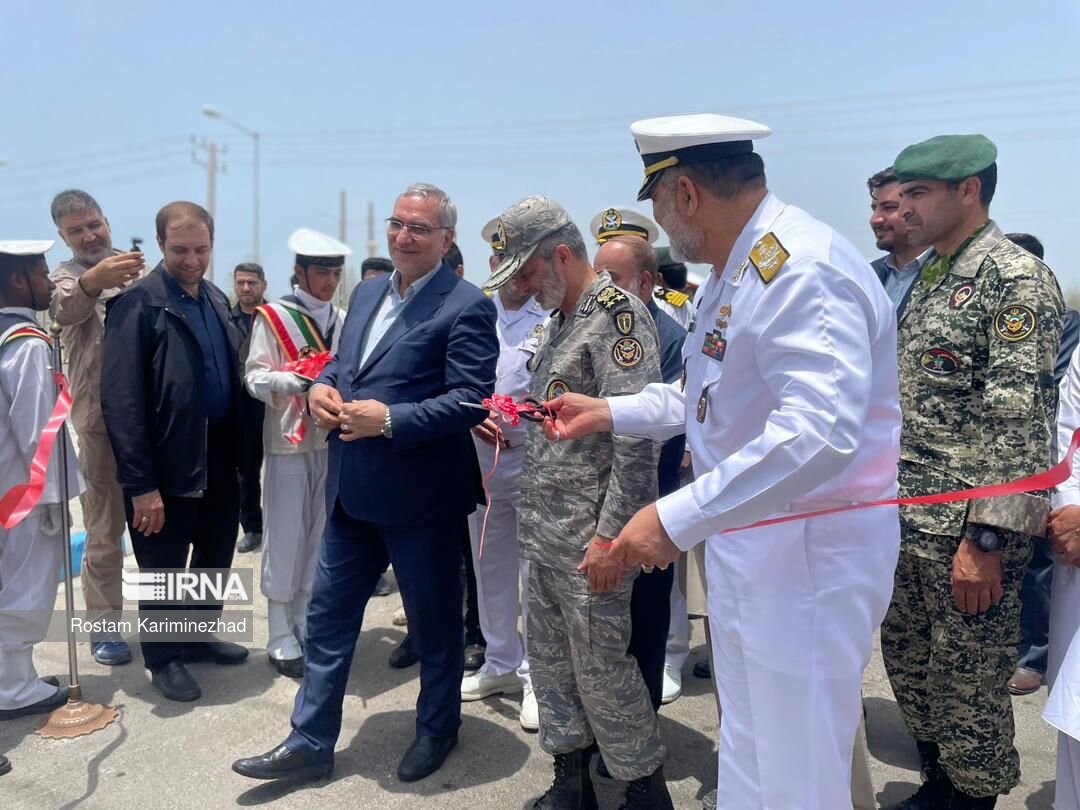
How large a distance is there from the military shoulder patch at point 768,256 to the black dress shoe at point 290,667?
333 centimetres

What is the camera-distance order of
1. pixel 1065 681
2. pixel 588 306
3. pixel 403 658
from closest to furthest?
pixel 1065 681, pixel 588 306, pixel 403 658

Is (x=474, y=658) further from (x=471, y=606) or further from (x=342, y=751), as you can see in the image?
(x=342, y=751)

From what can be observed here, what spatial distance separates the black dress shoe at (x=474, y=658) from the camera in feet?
13.8

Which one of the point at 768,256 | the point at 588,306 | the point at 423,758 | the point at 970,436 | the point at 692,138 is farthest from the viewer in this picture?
the point at 423,758

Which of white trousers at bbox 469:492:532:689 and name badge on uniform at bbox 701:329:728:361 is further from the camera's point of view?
white trousers at bbox 469:492:532:689

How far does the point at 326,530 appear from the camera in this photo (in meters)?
3.22

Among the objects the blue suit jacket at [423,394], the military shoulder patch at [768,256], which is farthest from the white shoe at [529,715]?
the military shoulder patch at [768,256]

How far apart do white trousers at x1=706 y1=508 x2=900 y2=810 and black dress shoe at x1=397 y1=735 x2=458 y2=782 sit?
5.49 ft

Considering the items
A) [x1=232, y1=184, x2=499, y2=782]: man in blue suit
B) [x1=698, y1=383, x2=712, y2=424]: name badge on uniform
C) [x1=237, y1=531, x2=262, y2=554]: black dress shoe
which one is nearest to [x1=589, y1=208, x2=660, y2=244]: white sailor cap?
[x1=232, y1=184, x2=499, y2=782]: man in blue suit

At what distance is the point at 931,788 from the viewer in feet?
9.21

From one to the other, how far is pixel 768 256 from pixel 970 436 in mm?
1219

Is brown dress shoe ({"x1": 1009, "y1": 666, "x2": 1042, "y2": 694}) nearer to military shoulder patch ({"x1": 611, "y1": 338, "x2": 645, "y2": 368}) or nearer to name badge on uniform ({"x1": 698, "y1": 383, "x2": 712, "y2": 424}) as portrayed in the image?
military shoulder patch ({"x1": 611, "y1": 338, "x2": 645, "y2": 368})

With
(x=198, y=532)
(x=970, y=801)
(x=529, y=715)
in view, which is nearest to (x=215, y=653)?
(x=198, y=532)

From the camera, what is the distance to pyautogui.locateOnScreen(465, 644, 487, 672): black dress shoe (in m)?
4.21
